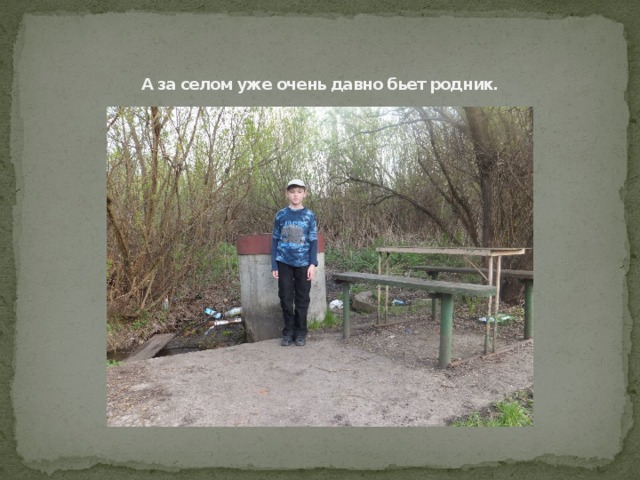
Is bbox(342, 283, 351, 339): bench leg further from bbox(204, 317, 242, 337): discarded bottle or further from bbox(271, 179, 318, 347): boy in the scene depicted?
bbox(204, 317, 242, 337): discarded bottle

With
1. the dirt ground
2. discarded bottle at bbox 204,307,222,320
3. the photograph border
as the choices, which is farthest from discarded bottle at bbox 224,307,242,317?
the photograph border

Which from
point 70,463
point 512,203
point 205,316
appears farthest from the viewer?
point 205,316

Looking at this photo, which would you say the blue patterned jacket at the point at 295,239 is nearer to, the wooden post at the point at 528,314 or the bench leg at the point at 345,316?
the bench leg at the point at 345,316

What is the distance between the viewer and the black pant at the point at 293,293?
12.6 ft

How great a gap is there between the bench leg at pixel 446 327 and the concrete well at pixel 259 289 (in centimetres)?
185

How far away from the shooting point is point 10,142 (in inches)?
86.7

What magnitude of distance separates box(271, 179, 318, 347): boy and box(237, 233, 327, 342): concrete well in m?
0.63

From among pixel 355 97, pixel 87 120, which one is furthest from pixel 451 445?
pixel 87 120

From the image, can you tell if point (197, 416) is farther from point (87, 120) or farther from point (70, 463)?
point (87, 120)

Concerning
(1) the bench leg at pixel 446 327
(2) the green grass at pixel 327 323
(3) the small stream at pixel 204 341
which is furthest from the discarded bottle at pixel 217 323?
(1) the bench leg at pixel 446 327

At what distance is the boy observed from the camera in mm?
3746

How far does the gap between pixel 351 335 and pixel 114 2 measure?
327 centimetres

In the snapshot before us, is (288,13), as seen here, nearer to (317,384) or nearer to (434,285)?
(434,285)

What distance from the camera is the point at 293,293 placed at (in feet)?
13.0
